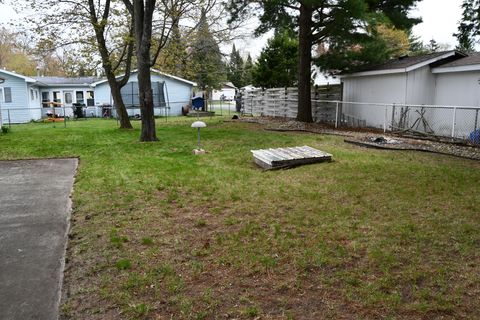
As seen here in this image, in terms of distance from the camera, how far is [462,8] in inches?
335

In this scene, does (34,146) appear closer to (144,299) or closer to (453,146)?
(144,299)

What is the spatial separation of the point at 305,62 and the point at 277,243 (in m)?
13.2

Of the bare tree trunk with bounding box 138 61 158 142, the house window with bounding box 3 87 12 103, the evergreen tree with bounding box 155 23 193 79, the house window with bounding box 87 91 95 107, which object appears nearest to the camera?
the bare tree trunk with bounding box 138 61 158 142

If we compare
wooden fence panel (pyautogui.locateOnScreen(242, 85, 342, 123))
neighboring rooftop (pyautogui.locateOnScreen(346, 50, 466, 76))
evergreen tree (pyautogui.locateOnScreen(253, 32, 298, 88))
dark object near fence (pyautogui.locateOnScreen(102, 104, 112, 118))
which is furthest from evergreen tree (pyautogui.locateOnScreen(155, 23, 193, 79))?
dark object near fence (pyautogui.locateOnScreen(102, 104, 112, 118))

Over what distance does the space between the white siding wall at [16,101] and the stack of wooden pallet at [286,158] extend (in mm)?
21286

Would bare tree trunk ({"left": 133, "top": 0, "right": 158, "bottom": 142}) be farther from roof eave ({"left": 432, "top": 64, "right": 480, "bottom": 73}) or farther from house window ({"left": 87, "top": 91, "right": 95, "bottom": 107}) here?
house window ({"left": 87, "top": 91, "right": 95, "bottom": 107})

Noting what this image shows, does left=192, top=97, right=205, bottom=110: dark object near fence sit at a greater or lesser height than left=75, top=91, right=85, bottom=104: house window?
lesser

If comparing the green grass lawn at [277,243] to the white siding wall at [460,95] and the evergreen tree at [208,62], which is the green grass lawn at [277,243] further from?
the evergreen tree at [208,62]

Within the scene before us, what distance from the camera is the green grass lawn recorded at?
2.75 meters

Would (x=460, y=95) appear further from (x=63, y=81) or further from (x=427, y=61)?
(x=63, y=81)

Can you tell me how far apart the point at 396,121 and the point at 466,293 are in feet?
37.8

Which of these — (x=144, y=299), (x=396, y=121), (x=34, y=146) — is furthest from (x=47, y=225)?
(x=396, y=121)

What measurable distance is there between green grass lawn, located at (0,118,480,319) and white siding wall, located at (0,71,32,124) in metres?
20.0

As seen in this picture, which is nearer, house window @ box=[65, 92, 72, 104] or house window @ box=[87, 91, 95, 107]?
house window @ box=[65, 92, 72, 104]
